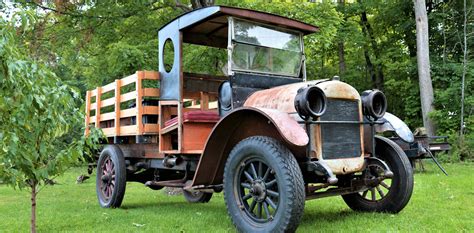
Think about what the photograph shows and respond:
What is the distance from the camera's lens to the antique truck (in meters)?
4.08

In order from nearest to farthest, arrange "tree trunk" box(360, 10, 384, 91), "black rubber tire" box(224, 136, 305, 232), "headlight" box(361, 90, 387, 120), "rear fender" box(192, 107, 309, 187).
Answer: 1. "black rubber tire" box(224, 136, 305, 232)
2. "rear fender" box(192, 107, 309, 187)
3. "headlight" box(361, 90, 387, 120)
4. "tree trunk" box(360, 10, 384, 91)

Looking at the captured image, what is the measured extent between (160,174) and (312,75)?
44.6 feet

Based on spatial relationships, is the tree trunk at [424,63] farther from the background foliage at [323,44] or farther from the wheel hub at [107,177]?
the wheel hub at [107,177]

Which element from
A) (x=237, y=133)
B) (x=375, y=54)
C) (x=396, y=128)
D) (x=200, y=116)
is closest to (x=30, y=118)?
(x=237, y=133)

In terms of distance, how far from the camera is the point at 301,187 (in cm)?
380

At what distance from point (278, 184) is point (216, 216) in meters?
1.91

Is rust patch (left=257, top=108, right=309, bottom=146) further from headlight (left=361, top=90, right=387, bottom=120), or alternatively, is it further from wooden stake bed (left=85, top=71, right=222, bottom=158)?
wooden stake bed (left=85, top=71, right=222, bottom=158)

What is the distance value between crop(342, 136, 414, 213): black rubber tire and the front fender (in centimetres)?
16

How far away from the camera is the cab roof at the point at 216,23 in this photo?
5176 mm

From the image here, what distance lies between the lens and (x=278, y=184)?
12.7ft

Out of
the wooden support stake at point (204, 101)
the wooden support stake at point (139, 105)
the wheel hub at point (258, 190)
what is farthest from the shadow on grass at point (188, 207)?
the wheel hub at point (258, 190)

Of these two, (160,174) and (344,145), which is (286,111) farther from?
(160,174)

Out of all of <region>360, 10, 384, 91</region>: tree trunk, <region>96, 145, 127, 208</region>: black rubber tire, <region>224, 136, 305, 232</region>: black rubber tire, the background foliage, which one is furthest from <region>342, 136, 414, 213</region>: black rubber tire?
<region>360, 10, 384, 91</region>: tree trunk

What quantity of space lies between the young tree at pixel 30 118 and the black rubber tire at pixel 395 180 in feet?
10.6
